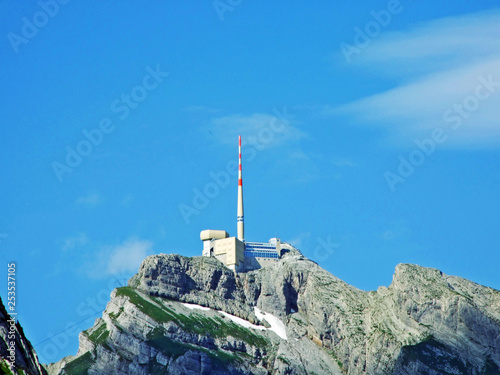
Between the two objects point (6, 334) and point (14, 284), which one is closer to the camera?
point (6, 334)

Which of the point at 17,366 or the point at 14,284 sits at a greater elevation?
the point at 14,284

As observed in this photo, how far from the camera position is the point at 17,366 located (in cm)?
6688

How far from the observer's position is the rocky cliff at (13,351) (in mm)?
65875

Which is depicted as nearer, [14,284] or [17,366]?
[17,366]

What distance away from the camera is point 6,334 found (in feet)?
219

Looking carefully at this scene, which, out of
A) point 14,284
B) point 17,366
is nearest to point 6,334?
point 17,366

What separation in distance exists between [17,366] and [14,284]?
13730 mm

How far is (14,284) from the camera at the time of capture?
7962 cm

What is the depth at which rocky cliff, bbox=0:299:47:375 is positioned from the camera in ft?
216

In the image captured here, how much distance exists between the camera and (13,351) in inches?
2638

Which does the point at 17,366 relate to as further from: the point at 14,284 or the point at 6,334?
the point at 14,284

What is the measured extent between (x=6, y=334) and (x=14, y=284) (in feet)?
43.9

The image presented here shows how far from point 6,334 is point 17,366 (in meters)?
2.20
